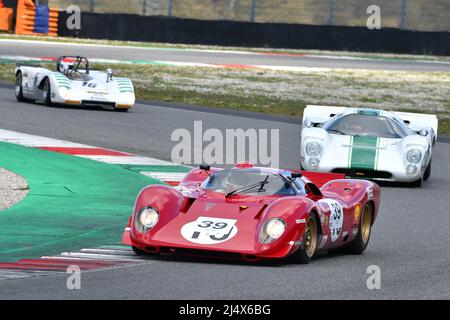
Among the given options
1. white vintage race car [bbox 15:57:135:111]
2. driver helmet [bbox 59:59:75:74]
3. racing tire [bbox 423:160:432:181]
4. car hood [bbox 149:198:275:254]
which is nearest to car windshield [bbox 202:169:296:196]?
car hood [bbox 149:198:275:254]

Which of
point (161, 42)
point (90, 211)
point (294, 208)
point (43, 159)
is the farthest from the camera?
point (161, 42)

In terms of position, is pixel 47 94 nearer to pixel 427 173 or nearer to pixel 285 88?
pixel 427 173

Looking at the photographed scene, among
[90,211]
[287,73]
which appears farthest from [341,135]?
[287,73]

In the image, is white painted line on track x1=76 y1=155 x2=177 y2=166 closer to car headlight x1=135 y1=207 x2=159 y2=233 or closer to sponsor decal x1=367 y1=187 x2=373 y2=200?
sponsor decal x1=367 y1=187 x2=373 y2=200

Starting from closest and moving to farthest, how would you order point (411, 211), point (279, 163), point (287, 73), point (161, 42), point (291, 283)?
1. point (291, 283)
2. point (411, 211)
3. point (279, 163)
4. point (287, 73)
5. point (161, 42)

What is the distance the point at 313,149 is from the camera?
17.2 metres

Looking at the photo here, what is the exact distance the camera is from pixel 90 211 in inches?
507

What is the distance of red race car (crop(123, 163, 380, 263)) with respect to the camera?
388 inches

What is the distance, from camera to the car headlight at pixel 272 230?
991 centimetres

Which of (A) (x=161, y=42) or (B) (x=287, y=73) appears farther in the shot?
(A) (x=161, y=42)

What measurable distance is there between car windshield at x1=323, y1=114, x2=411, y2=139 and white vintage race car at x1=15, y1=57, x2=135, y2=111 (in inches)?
300

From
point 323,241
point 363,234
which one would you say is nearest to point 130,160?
point 363,234
